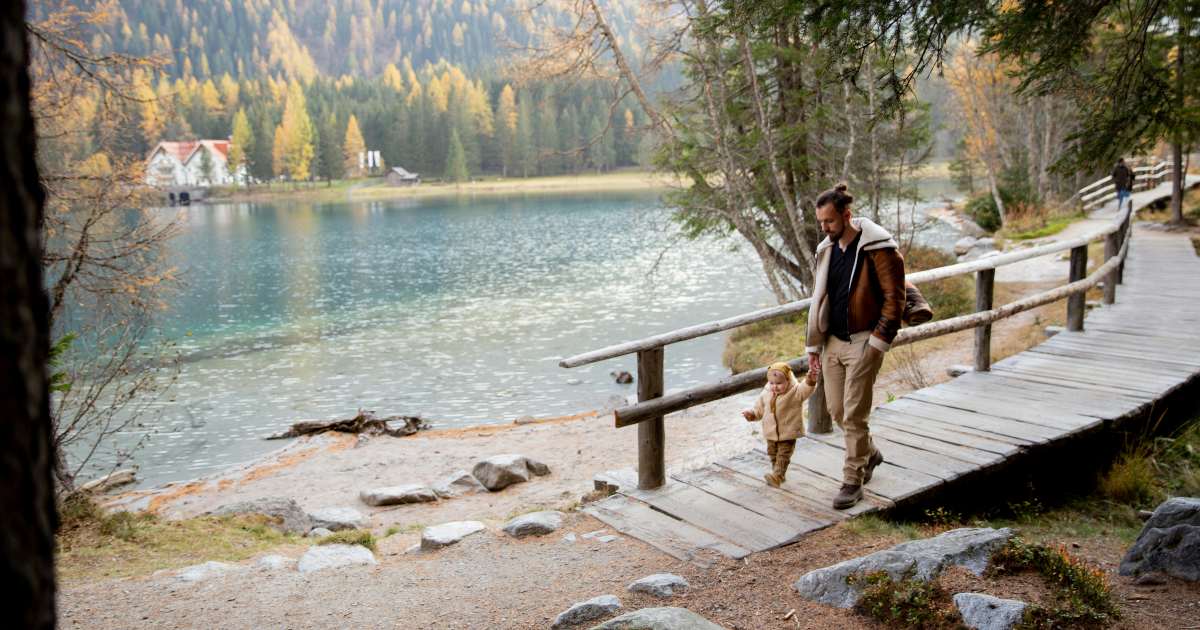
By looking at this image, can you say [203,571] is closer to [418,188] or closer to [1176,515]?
[1176,515]

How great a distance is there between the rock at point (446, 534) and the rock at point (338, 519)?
304 centimetres

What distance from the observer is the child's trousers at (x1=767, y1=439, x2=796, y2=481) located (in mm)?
5930

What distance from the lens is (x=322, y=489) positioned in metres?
12.3

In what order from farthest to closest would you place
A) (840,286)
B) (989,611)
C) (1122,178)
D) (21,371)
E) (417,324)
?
1. (417,324)
2. (1122,178)
3. (840,286)
4. (989,611)
5. (21,371)

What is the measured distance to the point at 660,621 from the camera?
3863mm

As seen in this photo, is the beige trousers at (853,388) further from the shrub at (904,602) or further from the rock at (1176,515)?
the rock at (1176,515)

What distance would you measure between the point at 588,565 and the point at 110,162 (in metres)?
10.2

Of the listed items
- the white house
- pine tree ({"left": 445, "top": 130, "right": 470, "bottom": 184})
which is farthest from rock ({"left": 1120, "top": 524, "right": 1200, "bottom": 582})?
pine tree ({"left": 445, "top": 130, "right": 470, "bottom": 184})

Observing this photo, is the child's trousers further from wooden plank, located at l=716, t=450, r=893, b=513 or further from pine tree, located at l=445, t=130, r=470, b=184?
pine tree, located at l=445, t=130, r=470, b=184

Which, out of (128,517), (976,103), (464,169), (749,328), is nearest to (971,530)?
(128,517)

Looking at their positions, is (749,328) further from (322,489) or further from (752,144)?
(322,489)

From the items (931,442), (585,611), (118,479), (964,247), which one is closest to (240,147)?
(964,247)

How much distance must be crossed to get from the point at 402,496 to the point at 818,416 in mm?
5829

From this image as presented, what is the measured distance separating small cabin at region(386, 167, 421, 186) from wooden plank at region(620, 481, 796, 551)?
11255 cm
